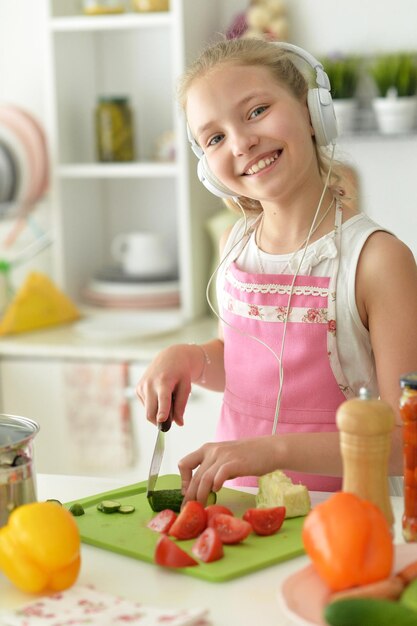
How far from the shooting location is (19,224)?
3.23 meters

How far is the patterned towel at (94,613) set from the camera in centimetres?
97

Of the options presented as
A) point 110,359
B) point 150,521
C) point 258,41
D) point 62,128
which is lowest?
point 110,359

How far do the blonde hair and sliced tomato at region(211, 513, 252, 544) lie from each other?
63 cm

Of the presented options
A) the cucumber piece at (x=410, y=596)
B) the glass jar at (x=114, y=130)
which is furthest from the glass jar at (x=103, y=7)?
the cucumber piece at (x=410, y=596)

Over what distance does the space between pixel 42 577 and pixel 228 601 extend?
7.2 inches

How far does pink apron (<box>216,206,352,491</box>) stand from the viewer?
154 cm

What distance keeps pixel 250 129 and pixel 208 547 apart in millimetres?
624

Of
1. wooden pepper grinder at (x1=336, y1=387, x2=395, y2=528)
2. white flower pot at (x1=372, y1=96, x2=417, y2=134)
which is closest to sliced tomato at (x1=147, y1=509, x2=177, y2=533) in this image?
wooden pepper grinder at (x1=336, y1=387, x2=395, y2=528)

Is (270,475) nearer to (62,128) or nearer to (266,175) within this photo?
(266,175)

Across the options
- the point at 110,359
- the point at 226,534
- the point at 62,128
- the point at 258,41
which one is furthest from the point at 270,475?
the point at 62,128

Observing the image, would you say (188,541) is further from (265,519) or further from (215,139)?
(215,139)

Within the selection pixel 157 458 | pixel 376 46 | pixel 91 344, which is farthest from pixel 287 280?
pixel 376 46

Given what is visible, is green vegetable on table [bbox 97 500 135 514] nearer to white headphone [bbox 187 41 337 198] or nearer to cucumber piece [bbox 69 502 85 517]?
cucumber piece [bbox 69 502 85 517]

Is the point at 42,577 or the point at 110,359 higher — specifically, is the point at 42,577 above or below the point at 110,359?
above
